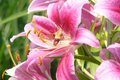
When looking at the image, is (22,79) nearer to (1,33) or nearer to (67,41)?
(67,41)

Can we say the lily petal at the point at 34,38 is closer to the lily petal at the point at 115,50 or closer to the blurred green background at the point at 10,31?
the lily petal at the point at 115,50

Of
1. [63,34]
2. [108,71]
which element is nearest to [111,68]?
[108,71]

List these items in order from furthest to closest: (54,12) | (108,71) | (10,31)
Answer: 1. (10,31)
2. (54,12)
3. (108,71)

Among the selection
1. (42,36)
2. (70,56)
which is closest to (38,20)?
(42,36)

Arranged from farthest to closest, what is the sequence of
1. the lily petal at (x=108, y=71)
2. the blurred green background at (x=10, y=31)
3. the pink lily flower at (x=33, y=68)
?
1. the blurred green background at (x=10, y=31)
2. the pink lily flower at (x=33, y=68)
3. the lily petal at (x=108, y=71)

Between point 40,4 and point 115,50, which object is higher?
point 40,4

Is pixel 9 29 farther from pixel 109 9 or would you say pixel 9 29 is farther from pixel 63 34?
pixel 109 9

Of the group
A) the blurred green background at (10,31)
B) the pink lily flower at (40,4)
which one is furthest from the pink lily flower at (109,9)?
the blurred green background at (10,31)
